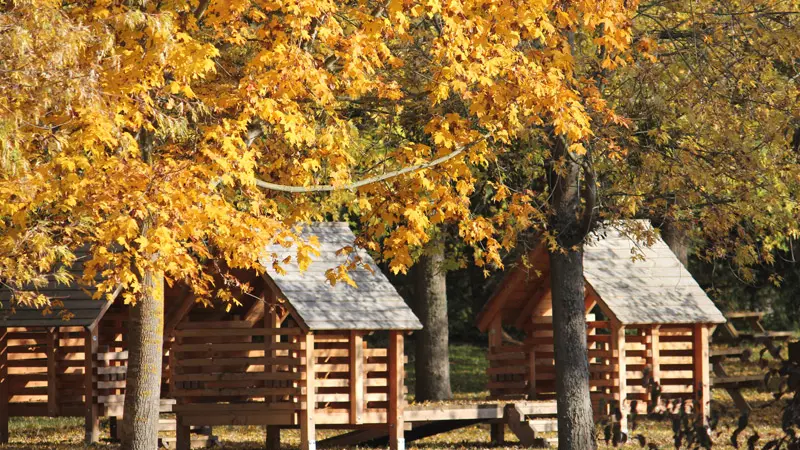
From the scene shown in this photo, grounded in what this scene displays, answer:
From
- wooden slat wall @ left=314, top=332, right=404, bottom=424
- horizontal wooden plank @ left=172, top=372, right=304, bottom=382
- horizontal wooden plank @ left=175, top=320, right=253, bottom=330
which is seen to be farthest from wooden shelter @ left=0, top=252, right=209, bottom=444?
wooden slat wall @ left=314, top=332, right=404, bottom=424

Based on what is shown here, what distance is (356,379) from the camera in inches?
693

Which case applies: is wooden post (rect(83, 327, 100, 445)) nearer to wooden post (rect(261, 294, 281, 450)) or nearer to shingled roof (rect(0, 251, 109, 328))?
shingled roof (rect(0, 251, 109, 328))

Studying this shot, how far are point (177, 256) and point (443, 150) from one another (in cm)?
384

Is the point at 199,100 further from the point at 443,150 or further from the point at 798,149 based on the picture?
the point at 798,149

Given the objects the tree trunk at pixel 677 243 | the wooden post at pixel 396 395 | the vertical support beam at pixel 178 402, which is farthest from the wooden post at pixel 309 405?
the tree trunk at pixel 677 243

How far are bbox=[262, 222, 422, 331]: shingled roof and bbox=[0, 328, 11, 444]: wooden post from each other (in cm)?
556

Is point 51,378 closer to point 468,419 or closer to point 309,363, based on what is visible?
point 309,363

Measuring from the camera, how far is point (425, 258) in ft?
75.0

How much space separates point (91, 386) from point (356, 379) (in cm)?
495

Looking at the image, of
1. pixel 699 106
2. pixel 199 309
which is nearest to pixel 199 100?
pixel 699 106

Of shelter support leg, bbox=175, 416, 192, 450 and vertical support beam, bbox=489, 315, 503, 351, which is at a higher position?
vertical support beam, bbox=489, 315, 503, 351

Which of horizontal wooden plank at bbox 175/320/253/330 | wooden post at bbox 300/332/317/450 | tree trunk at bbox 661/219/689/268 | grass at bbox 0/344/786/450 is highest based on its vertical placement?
tree trunk at bbox 661/219/689/268

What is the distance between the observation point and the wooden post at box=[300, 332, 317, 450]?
17.0 meters

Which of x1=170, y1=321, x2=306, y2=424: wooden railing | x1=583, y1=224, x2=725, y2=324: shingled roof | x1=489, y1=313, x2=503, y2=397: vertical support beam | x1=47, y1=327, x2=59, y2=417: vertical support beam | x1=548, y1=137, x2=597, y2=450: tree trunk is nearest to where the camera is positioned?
x1=548, y1=137, x2=597, y2=450: tree trunk
